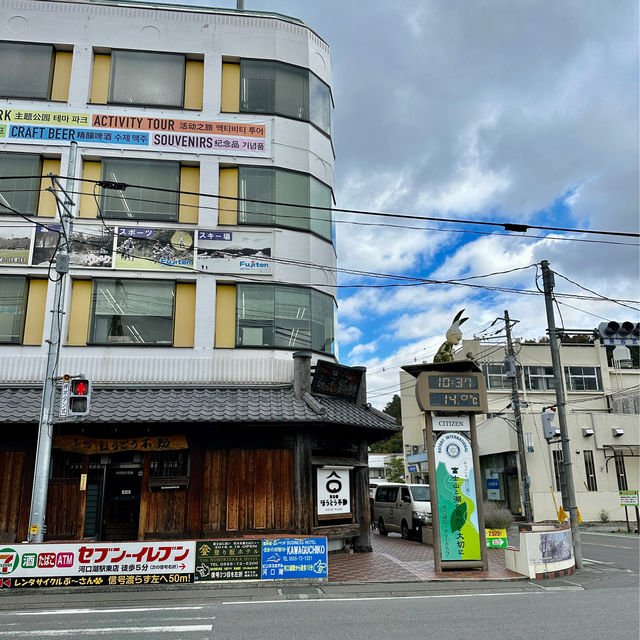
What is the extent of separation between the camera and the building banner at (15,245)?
56.9 feet

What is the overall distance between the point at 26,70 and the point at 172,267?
27.7ft

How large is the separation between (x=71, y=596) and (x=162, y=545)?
1.90 m

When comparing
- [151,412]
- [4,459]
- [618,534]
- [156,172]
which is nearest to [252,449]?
[151,412]

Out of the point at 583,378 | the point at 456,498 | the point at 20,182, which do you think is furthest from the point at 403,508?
the point at 583,378

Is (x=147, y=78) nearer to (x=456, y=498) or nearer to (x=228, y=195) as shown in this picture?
(x=228, y=195)

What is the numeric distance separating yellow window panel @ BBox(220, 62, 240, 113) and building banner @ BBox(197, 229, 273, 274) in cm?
454

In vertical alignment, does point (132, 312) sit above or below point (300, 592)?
above

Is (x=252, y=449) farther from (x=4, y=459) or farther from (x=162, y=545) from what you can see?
(x=4, y=459)

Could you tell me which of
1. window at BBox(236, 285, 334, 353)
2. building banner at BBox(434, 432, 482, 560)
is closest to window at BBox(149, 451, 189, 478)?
window at BBox(236, 285, 334, 353)

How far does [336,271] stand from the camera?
19.4 meters

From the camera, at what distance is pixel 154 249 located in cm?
1789

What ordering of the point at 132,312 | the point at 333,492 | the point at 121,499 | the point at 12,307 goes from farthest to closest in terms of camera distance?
the point at 132,312 → the point at 12,307 → the point at 333,492 → the point at 121,499

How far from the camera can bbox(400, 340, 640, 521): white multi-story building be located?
3306cm

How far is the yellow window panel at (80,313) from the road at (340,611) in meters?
7.68
